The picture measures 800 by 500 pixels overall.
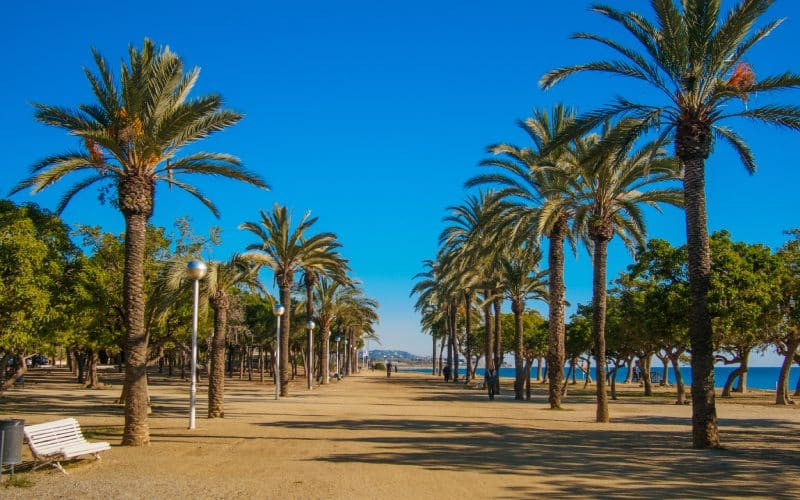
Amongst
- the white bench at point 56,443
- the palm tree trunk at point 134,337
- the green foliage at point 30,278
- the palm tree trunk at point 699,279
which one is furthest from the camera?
the green foliage at point 30,278

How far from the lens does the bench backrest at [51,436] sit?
1074 centimetres

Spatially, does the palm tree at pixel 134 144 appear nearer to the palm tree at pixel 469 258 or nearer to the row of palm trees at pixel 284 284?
the row of palm trees at pixel 284 284

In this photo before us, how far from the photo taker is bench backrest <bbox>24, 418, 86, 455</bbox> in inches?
423

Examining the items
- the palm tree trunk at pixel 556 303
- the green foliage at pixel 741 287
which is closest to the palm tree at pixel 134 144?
the palm tree trunk at pixel 556 303

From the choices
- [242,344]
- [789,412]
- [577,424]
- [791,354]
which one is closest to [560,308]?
[577,424]

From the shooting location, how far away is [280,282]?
117 feet

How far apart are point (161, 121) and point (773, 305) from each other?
26.6 meters

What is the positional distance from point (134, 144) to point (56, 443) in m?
6.42

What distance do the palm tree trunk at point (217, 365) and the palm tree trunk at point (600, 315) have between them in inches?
465

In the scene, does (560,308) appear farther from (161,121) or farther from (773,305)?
(161,121)

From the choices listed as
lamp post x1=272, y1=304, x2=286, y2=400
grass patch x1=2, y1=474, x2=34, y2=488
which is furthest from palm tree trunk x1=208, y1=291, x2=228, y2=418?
grass patch x1=2, y1=474, x2=34, y2=488

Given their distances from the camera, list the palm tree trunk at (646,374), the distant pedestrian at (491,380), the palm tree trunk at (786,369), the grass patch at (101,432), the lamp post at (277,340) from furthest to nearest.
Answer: the palm tree trunk at (646,374)
the distant pedestrian at (491,380)
the palm tree trunk at (786,369)
the lamp post at (277,340)
the grass patch at (101,432)

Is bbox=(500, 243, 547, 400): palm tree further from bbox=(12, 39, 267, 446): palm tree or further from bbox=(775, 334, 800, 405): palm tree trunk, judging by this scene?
bbox=(12, 39, 267, 446): palm tree

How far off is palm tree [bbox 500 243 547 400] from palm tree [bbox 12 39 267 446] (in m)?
21.5
